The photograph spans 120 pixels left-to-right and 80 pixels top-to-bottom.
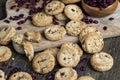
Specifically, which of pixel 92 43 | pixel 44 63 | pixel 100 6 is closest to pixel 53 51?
pixel 44 63

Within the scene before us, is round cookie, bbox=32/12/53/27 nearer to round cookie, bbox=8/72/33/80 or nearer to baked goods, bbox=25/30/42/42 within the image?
baked goods, bbox=25/30/42/42

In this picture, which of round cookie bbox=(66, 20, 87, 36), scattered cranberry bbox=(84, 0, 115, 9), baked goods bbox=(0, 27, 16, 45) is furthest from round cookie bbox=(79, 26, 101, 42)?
baked goods bbox=(0, 27, 16, 45)

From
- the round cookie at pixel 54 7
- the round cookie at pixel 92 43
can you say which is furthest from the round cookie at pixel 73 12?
the round cookie at pixel 92 43

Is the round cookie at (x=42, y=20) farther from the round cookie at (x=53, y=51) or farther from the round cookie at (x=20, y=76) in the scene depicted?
the round cookie at (x=20, y=76)

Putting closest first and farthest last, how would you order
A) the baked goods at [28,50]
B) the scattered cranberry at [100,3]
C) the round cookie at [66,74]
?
1. the round cookie at [66,74]
2. the baked goods at [28,50]
3. the scattered cranberry at [100,3]

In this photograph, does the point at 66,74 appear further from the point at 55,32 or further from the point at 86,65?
the point at 55,32

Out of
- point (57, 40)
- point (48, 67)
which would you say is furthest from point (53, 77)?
point (57, 40)
